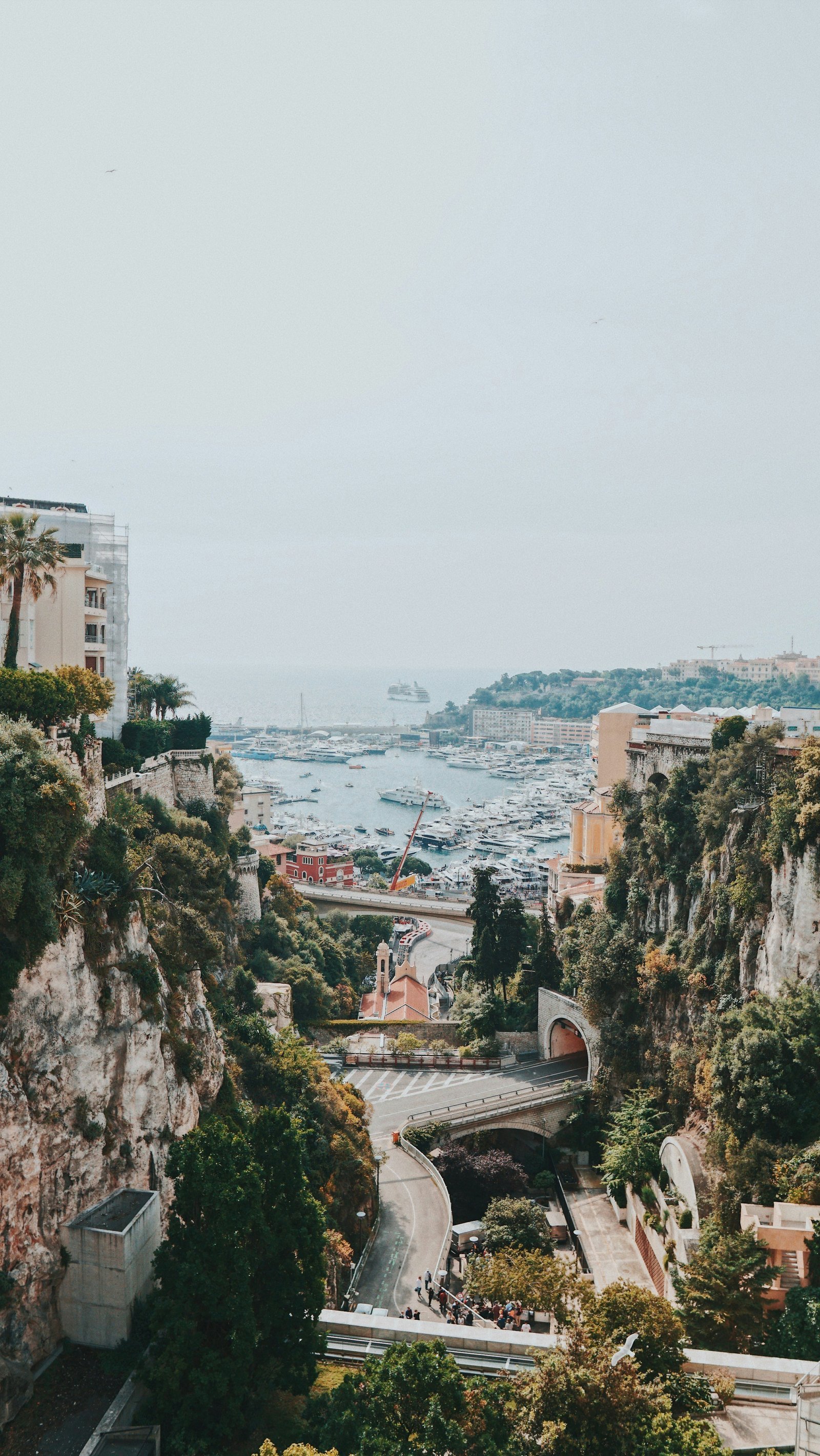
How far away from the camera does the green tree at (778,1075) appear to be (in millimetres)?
22984

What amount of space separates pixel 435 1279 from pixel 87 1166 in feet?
36.5

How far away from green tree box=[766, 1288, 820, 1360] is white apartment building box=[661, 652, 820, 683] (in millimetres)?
122345

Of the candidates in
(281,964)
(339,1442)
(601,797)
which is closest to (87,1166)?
(339,1442)

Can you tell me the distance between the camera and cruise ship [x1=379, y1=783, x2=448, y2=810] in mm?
159125

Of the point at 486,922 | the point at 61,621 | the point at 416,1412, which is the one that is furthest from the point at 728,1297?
the point at 61,621

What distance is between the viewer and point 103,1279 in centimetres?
1577

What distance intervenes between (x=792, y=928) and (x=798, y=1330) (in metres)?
10.1

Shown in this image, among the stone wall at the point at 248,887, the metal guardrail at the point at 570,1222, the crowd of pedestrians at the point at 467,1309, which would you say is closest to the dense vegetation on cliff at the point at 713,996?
the metal guardrail at the point at 570,1222

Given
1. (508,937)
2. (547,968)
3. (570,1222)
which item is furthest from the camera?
(508,937)

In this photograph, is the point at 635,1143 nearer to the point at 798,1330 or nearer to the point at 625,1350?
the point at 798,1330

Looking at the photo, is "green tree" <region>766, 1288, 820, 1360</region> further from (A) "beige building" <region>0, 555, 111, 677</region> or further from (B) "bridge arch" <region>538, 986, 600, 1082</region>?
(A) "beige building" <region>0, 555, 111, 677</region>

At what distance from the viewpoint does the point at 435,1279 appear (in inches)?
960

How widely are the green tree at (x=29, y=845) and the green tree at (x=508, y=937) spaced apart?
27438 mm

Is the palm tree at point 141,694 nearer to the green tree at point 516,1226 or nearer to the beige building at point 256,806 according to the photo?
the beige building at point 256,806
